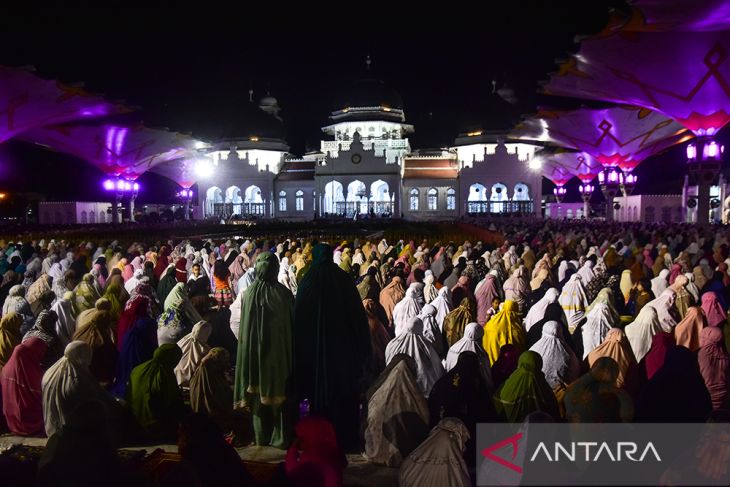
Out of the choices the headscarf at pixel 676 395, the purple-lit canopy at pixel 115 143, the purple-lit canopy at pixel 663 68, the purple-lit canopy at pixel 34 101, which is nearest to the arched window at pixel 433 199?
the purple-lit canopy at pixel 663 68

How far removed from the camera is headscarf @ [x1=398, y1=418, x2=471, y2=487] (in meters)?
3.86

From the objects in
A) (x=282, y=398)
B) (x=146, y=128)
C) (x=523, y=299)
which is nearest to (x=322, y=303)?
(x=282, y=398)

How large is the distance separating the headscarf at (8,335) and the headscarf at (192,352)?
5.42 feet

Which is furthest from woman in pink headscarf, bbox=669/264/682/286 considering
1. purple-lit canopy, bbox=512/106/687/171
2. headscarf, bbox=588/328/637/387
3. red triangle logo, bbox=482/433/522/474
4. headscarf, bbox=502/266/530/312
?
purple-lit canopy, bbox=512/106/687/171

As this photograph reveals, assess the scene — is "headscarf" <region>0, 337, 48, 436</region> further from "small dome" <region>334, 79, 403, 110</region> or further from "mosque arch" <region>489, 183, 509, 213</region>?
"small dome" <region>334, 79, 403, 110</region>

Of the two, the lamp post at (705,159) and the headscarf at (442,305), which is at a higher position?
the lamp post at (705,159)

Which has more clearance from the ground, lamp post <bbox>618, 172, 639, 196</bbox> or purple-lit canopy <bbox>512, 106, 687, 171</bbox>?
purple-lit canopy <bbox>512, 106, 687, 171</bbox>

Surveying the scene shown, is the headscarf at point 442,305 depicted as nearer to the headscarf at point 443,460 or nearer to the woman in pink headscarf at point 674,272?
the headscarf at point 443,460

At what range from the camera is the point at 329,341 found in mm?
4930

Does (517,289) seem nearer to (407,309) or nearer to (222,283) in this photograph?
(407,309)

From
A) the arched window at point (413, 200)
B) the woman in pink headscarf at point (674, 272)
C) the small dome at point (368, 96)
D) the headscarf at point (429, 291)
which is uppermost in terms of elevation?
the small dome at point (368, 96)

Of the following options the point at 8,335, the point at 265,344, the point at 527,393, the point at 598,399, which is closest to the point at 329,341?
the point at 265,344

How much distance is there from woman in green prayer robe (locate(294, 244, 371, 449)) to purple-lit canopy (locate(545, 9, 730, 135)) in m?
16.5

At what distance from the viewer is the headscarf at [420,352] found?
18.4ft
